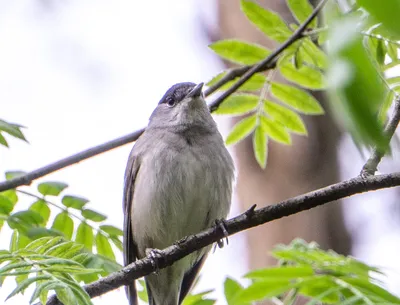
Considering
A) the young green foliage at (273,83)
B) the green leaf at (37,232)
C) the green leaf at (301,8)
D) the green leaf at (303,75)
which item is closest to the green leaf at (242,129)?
the young green foliage at (273,83)

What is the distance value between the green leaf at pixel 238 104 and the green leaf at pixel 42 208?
126 centimetres

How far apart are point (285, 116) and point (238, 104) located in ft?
1.06

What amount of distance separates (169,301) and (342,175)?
3.51 m

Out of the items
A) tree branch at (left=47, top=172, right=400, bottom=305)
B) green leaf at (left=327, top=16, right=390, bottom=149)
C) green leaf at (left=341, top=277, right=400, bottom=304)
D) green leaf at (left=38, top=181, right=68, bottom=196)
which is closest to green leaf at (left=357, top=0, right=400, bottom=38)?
green leaf at (left=327, top=16, right=390, bottom=149)

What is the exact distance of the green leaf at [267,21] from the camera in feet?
11.4

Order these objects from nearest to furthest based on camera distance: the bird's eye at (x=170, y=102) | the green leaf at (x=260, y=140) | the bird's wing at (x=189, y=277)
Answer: the green leaf at (x=260, y=140), the bird's wing at (x=189, y=277), the bird's eye at (x=170, y=102)

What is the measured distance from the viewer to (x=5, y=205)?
2979 mm

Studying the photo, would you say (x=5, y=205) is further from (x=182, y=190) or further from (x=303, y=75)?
(x=303, y=75)

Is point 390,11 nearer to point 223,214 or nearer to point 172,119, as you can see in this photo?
point 223,214

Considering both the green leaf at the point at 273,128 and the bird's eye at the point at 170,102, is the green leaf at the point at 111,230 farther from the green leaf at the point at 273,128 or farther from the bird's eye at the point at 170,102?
the bird's eye at the point at 170,102

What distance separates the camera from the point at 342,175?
294 inches

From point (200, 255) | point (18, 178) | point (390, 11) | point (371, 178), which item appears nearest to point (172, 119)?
point (200, 255)

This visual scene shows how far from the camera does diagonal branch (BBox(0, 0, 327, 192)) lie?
310 cm

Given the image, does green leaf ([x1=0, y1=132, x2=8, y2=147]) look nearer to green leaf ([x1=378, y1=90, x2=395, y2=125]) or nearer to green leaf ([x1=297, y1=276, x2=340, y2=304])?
green leaf ([x1=297, y1=276, x2=340, y2=304])
